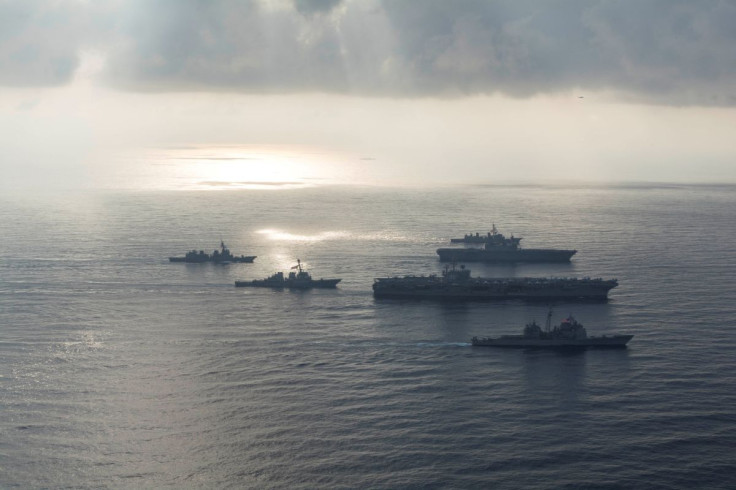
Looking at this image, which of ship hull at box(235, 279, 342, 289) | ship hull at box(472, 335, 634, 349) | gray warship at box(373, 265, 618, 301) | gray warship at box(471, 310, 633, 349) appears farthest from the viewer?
ship hull at box(235, 279, 342, 289)

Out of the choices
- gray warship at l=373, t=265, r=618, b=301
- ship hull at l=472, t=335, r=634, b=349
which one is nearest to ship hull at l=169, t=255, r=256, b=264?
gray warship at l=373, t=265, r=618, b=301

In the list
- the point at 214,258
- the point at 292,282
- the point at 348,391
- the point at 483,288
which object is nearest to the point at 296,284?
the point at 292,282

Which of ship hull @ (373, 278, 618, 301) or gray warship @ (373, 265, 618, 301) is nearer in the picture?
ship hull @ (373, 278, 618, 301)

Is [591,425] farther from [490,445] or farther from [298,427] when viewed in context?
[298,427]

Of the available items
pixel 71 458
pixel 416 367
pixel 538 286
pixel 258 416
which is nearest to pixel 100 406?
pixel 71 458

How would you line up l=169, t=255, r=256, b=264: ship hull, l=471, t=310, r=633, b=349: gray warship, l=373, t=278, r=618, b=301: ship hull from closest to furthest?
l=471, t=310, r=633, b=349: gray warship < l=373, t=278, r=618, b=301: ship hull < l=169, t=255, r=256, b=264: ship hull

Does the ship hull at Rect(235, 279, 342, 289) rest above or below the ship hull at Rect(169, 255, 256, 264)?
below

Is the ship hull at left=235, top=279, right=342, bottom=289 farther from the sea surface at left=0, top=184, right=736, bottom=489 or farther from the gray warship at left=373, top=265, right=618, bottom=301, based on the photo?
the gray warship at left=373, top=265, right=618, bottom=301

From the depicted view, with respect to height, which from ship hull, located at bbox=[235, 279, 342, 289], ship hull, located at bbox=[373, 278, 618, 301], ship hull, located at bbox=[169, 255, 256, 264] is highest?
ship hull, located at bbox=[169, 255, 256, 264]
